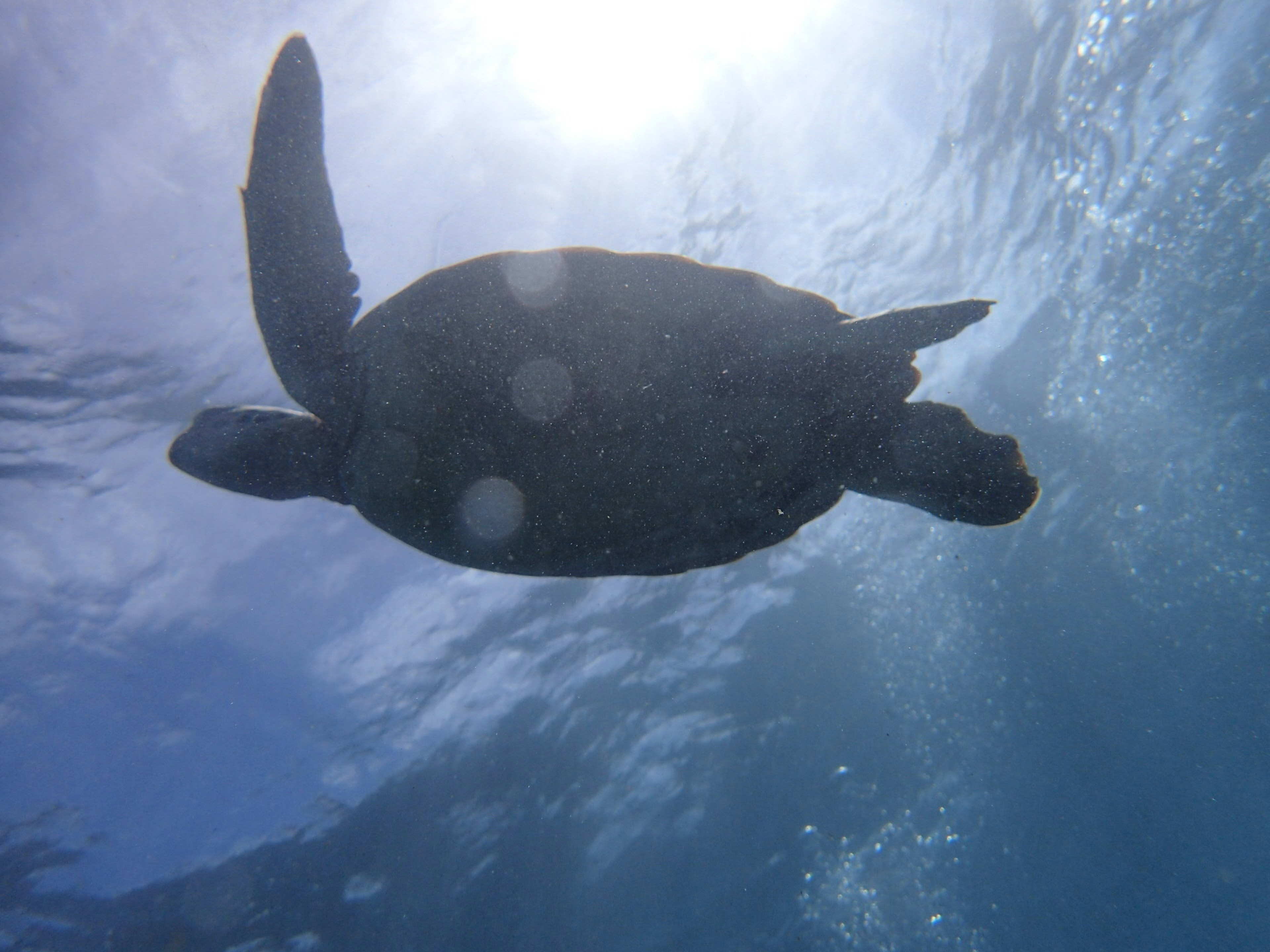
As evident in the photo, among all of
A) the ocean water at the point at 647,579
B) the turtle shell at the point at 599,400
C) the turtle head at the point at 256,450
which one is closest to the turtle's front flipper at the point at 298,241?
the turtle shell at the point at 599,400

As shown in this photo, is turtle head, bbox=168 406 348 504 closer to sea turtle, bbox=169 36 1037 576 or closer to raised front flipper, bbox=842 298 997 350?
sea turtle, bbox=169 36 1037 576

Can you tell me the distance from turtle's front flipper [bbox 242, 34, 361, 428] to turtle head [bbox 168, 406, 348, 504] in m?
0.43

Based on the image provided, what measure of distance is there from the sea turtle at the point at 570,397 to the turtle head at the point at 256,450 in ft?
0.05

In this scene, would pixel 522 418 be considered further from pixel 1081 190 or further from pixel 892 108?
pixel 1081 190

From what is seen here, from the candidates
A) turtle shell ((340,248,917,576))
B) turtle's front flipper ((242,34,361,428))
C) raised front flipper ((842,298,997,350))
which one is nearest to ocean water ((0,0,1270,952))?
turtle's front flipper ((242,34,361,428))

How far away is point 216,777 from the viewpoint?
1340 centimetres

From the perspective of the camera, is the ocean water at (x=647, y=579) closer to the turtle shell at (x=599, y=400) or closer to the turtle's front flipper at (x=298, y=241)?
the turtle's front flipper at (x=298, y=241)

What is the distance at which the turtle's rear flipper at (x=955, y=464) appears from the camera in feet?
11.3

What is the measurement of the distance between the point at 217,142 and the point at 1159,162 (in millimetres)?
16940

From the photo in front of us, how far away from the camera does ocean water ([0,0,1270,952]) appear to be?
7543 mm

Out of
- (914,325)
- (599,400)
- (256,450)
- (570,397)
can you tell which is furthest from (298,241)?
(914,325)

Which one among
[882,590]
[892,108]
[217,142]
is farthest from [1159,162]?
[217,142]

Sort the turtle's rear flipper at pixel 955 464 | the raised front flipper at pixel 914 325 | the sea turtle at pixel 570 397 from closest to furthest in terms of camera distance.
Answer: the raised front flipper at pixel 914 325
the sea turtle at pixel 570 397
the turtle's rear flipper at pixel 955 464

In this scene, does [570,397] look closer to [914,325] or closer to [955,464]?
[914,325]
